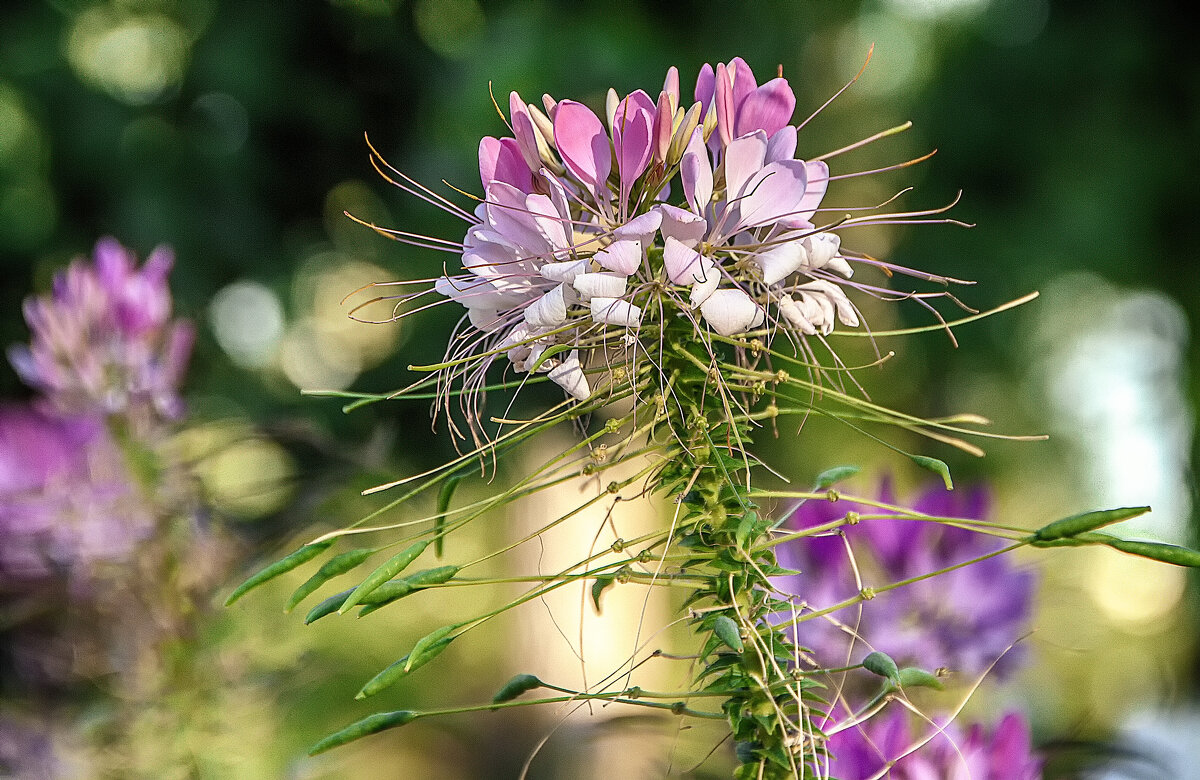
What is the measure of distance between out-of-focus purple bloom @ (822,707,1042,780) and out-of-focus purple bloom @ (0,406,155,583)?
2.27 feet

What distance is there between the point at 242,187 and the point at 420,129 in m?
0.48

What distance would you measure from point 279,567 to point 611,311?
0.52ft

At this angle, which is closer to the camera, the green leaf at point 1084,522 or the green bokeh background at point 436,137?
the green leaf at point 1084,522

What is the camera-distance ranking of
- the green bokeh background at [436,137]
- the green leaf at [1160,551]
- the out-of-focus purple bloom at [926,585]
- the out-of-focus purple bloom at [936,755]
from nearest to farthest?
the green leaf at [1160,551] → the out-of-focus purple bloom at [936,755] → the out-of-focus purple bloom at [926,585] → the green bokeh background at [436,137]

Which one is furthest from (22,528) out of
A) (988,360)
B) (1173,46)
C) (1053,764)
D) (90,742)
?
(1173,46)

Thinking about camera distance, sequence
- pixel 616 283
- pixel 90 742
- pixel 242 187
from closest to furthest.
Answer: pixel 616 283 < pixel 90 742 < pixel 242 187

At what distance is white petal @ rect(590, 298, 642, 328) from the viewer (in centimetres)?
38

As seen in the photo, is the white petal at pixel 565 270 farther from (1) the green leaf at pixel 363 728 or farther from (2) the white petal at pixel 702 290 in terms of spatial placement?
(1) the green leaf at pixel 363 728

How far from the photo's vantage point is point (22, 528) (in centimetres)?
108

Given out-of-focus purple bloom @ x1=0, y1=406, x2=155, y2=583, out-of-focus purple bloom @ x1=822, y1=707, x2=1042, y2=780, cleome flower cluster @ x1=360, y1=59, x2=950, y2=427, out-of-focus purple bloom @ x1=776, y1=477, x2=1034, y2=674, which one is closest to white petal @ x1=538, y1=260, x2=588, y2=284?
cleome flower cluster @ x1=360, y1=59, x2=950, y2=427

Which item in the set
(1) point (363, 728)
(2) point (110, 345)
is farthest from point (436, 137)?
(1) point (363, 728)

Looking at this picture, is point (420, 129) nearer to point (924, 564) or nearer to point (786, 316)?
point (924, 564)

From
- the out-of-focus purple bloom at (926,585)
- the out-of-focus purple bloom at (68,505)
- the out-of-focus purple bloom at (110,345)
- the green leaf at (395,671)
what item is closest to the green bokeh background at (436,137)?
the out-of-focus purple bloom at (68,505)

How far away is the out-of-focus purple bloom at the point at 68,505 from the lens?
3.15 feet
